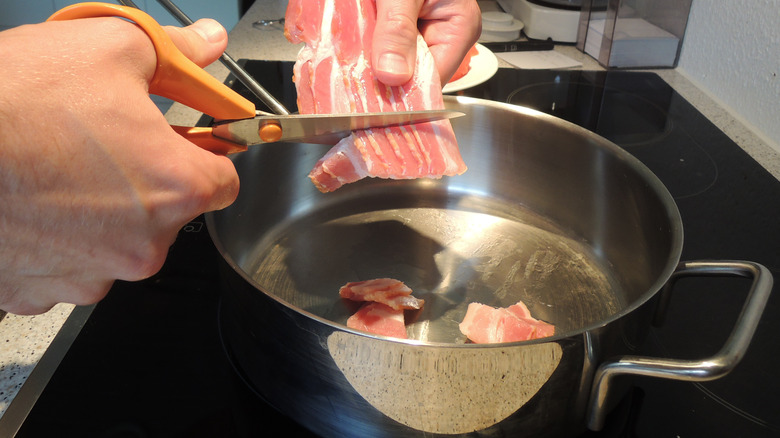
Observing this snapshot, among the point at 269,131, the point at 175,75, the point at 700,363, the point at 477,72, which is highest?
the point at 175,75

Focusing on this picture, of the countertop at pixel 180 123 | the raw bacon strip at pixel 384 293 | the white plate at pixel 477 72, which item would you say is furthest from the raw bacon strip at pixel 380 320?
the white plate at pixel 477 72

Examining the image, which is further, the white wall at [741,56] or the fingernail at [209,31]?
the white wall at [741,56]

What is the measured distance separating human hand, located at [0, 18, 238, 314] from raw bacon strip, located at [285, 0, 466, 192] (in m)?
0.26

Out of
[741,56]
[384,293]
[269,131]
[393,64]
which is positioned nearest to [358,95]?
[393,64]

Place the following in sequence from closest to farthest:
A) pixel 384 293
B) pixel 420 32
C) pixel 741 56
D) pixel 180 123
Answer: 1. pixel 384 293
2. pixel 420 32
3. pixel 180 123
4. pixel 741 56

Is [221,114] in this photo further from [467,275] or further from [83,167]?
[467,275]

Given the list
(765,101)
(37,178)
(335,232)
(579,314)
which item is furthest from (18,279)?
(765,101)

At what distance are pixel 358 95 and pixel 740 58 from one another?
105 centimetres

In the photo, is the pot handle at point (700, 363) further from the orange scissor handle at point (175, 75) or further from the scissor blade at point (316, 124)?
the orange scissor handle at point (175, 75)

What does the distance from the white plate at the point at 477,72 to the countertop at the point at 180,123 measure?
0.17 meters

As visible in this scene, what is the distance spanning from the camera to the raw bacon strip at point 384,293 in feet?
2.98

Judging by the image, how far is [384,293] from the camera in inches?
35.9

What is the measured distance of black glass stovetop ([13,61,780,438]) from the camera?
0.76 m

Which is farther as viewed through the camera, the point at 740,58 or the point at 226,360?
the point at 740,58
